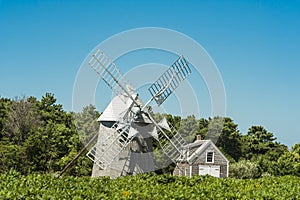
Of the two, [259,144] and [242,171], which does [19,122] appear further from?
[259,144]

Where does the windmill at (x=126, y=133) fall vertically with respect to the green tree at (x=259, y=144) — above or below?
below

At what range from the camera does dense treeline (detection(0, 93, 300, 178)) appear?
27.5 m

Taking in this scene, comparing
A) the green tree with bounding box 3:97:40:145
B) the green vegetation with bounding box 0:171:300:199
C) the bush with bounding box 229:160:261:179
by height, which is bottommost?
the green vegetation with bounding box 0:171:300:199

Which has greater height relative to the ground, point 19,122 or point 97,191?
point 19,122

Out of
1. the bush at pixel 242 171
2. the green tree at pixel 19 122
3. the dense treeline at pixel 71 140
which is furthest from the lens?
the green tree at pixel 19 122

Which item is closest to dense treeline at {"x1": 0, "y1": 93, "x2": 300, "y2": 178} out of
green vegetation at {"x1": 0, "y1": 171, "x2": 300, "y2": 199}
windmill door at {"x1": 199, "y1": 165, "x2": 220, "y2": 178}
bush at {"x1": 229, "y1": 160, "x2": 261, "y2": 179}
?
bush at {"x1": 229, "y1": 160, "x2": 261, "y2": 179}

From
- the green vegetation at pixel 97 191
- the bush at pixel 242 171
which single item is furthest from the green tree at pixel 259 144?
the green vegetation at pixel 97 191

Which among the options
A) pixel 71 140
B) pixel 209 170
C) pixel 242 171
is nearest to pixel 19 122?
pixel 71 140

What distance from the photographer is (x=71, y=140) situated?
32156mm

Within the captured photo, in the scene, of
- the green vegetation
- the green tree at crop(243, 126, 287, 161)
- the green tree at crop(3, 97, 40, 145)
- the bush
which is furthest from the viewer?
the green tree at crop(243, 126, 287, 161)

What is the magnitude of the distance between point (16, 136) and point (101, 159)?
59.6 ft

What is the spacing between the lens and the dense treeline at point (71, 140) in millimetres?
27453

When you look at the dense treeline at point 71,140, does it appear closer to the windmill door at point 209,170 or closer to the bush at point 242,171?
the bush at point 242,171

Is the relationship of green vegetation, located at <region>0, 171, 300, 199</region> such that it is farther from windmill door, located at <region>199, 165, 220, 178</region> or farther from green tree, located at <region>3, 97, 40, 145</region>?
green tree, located at <region>3, 97, 40, 145</region>
